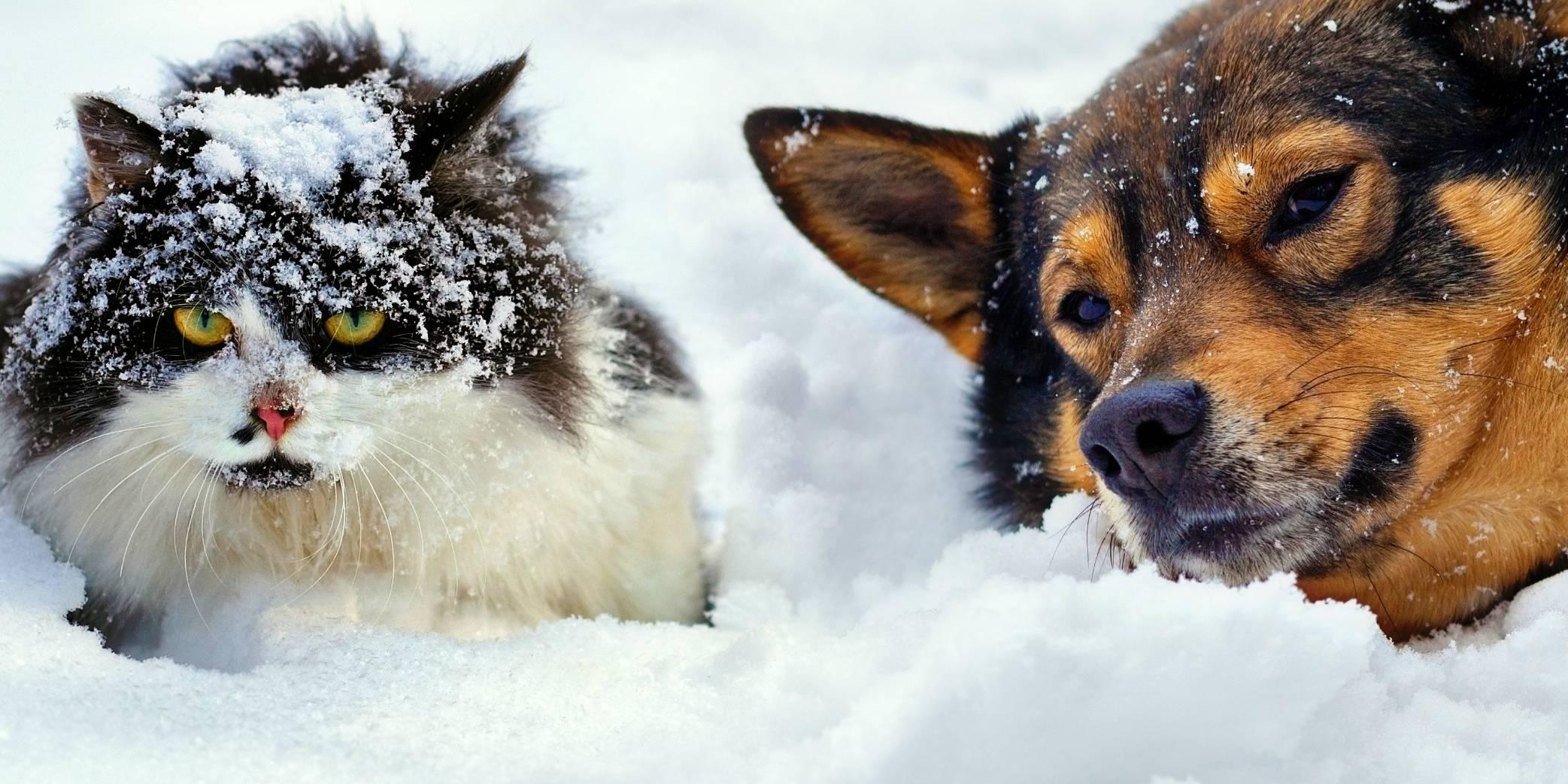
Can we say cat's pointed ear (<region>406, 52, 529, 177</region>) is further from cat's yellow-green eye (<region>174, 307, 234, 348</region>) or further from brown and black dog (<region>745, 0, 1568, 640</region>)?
brown and black dog (<region>745, 0, 1568, 640</region>)

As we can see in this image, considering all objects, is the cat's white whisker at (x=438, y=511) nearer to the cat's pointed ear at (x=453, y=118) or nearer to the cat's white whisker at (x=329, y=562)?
the cat's white whisker at (x=329, y=562)

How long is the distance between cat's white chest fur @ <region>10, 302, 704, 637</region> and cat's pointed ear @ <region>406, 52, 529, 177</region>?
444mm

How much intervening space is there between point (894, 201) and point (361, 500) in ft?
4.99

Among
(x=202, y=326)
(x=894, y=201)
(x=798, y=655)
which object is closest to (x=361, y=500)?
(x=202, y=326)

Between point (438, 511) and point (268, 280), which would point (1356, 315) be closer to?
point (438, 511)

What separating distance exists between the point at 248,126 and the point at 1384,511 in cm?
223

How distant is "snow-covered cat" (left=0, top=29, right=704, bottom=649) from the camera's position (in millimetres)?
2232

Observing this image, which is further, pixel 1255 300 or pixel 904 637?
pixel 1255 300

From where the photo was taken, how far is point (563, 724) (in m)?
1.96

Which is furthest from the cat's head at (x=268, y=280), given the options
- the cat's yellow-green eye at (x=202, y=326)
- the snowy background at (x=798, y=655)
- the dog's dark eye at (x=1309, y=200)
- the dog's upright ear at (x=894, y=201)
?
the dog's dark eye at (x=1309, y=200)

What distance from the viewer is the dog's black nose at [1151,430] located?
2.12 m

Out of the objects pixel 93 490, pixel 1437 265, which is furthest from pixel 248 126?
pixel 1437 265

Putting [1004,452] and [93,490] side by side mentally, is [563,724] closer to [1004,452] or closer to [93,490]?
[93,490]

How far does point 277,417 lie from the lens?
2.18 m
